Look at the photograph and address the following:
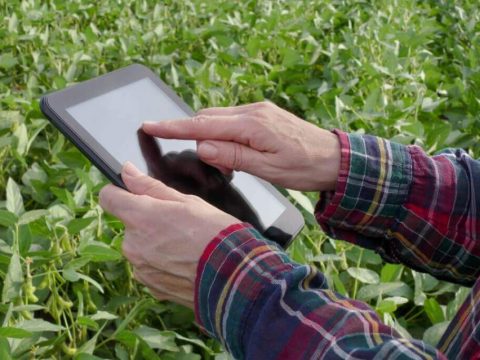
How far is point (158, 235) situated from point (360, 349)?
28cm

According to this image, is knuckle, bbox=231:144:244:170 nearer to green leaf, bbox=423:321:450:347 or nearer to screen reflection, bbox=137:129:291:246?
screen reflection, bbox=137:129:291:246

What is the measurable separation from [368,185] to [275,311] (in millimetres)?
373

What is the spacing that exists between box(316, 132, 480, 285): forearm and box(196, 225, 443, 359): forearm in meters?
0.29

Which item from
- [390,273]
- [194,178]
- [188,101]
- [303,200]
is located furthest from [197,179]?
[188,101]

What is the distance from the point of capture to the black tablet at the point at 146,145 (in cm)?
100

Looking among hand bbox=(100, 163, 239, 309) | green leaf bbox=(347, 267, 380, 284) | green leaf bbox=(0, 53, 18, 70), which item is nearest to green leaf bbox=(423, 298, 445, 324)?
green leaf bbox=(347, 267, 380, 284)

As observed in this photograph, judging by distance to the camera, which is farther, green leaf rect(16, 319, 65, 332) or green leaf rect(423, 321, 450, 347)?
green leaf rect(423, 321, 450, 347)

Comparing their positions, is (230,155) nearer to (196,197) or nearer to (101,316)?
(196,197)

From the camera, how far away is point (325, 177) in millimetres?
1100

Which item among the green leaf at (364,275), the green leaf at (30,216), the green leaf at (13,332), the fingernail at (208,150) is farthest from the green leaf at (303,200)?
the green leaf at (13,332)

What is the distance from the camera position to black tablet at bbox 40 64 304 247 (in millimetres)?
1004

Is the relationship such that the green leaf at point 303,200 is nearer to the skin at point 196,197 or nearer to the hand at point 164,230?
the skin at point 196,197

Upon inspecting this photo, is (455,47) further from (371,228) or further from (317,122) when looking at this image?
(371,228)

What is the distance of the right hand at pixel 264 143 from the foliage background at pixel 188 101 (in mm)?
221
